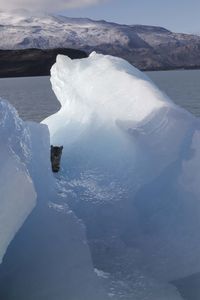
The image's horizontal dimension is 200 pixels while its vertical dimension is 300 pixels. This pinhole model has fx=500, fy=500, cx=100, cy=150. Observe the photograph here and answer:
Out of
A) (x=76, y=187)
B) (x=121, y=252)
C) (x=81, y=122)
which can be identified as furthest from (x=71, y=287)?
(x=81, y=122)

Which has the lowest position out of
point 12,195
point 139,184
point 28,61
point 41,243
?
point 28,61

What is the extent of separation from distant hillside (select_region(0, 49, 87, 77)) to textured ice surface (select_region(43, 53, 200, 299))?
144 metres

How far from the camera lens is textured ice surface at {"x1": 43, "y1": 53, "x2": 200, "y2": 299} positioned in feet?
23.4

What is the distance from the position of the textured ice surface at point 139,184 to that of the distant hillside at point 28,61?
5684 inches

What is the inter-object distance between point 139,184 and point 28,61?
499ft

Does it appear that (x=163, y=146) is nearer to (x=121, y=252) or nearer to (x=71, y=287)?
(x=121, y=252)

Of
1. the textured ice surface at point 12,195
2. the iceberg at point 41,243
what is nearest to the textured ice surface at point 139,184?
the iceberg at point 41,243

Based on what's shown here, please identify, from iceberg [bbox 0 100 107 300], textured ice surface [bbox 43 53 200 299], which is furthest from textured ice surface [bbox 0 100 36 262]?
textured ice surface [bbox 43 53 200 299]

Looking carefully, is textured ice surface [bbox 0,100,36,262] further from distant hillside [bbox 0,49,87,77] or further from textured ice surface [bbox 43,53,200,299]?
distant hillside [bbox 0,49,87,77]

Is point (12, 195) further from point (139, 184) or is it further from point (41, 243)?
point (139, 184)

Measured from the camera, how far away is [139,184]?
782 centimetres

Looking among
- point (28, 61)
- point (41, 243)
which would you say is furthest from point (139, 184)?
point (28, 61)

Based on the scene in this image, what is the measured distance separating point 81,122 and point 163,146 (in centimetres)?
261

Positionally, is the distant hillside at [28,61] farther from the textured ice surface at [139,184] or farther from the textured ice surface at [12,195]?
the textured ice surface at [12,195]
